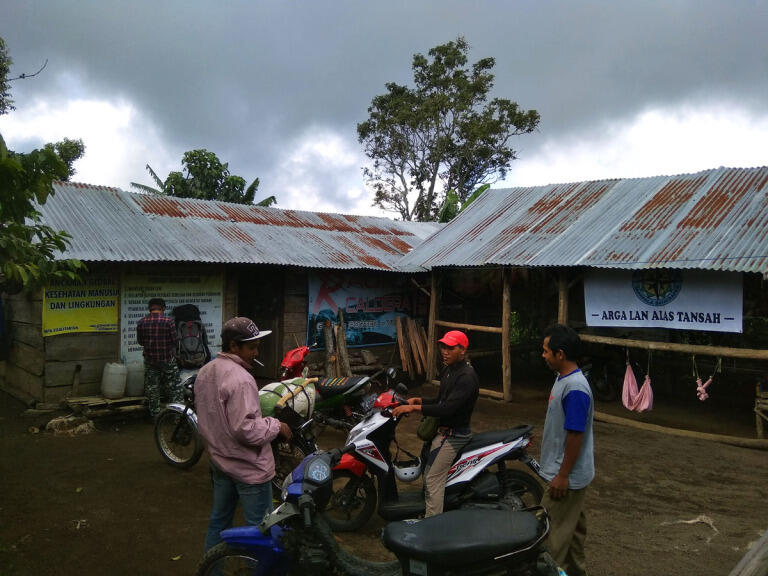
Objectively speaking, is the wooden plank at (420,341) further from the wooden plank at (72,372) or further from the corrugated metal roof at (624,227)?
the wooden plank at (72,372)

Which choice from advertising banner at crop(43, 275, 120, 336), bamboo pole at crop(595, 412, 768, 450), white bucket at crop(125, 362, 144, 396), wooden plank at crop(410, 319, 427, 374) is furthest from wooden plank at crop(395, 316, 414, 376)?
advertising banner at crop(43, 275, 120, 336)

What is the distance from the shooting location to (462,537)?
2436 mm

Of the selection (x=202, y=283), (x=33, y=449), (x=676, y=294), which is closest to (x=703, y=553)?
(x=676, y=294)

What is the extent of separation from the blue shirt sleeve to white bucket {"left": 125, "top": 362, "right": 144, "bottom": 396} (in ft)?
22.7

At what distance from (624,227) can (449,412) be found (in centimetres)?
628

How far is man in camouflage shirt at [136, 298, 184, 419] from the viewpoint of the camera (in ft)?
24.3

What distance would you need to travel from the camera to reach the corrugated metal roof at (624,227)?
7.54 m

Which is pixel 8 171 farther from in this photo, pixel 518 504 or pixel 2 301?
pixel 2 301

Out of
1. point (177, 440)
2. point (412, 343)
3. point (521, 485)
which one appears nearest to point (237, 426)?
point (521, 485)

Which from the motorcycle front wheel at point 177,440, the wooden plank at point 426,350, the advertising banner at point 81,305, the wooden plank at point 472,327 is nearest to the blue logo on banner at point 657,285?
the wooden plank at point 472,327

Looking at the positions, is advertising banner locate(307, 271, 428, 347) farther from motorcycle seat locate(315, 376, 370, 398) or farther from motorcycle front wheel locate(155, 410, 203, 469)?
motorcycle seat locate(315, 376, 370, 398)

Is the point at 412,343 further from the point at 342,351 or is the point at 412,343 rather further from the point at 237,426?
the point at 237,426

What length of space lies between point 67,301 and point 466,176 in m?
18.1

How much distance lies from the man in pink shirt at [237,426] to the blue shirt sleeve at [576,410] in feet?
5.03
